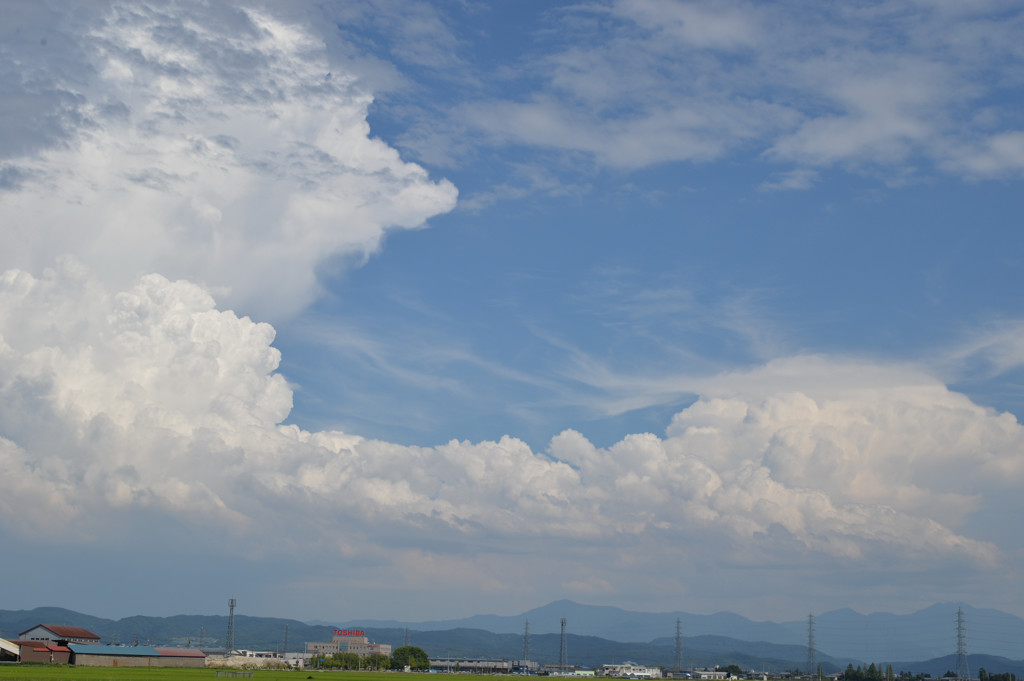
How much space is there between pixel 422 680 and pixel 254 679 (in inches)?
2378

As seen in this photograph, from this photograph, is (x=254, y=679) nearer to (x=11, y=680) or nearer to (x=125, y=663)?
(x=11, y=680)

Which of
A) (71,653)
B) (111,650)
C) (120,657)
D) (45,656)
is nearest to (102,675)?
(45,656)

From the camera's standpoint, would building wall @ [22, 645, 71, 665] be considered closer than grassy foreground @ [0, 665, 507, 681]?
No

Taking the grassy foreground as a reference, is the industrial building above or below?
below

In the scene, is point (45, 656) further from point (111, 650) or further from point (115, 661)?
point (111, 650)

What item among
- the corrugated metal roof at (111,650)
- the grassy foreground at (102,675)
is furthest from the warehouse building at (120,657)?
the grassy foreground at (102,675)

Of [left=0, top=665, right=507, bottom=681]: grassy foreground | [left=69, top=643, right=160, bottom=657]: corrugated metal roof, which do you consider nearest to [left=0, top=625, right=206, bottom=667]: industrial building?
[left=69, top=643, right=160, bottom=657]: corrugated metal roof

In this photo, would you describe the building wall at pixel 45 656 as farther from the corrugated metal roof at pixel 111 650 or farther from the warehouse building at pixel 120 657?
the corrugated metal roof at pixel 111 650

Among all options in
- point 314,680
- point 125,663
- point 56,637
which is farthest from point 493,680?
point 56,637

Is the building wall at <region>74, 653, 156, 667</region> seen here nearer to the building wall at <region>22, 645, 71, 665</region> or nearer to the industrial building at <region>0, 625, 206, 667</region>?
the industrial building at <region>0, 625, 206, 667</region>

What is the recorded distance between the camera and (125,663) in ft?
582

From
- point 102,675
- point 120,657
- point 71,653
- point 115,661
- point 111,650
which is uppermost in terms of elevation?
point 102,675

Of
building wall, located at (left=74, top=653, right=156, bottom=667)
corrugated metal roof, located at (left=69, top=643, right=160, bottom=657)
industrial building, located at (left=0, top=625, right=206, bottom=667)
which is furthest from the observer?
corrugated metal roof, located at (left=69, top=643, right=160, bottom=657)

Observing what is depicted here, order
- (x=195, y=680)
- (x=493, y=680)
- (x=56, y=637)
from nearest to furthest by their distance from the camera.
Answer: (x=195, y=680)
(x=493, y=680)
(x=56, y=637)
